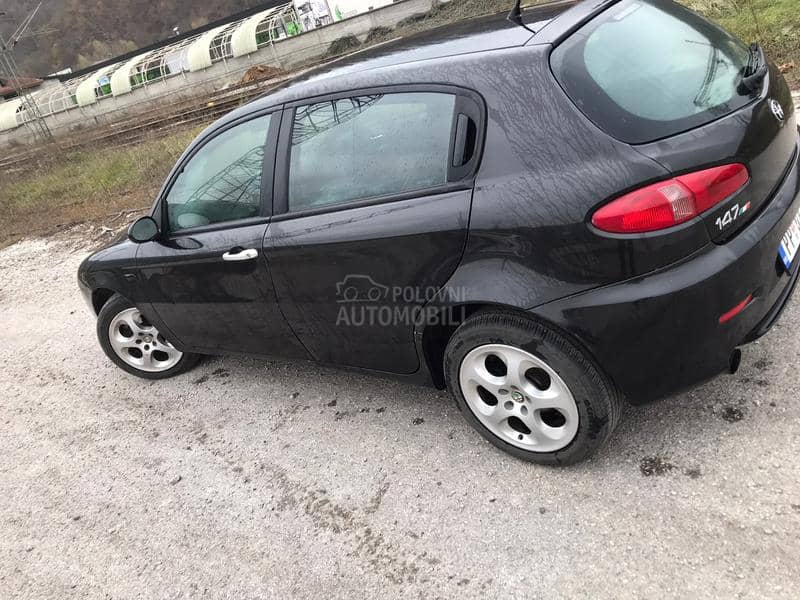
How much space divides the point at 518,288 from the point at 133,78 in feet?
145

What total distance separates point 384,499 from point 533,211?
1.45m

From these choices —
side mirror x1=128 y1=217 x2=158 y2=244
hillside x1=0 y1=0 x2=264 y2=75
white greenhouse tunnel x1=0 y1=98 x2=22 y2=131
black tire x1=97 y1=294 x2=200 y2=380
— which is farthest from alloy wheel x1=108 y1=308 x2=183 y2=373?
hillside x1=0 y1=0 x2=264 y2=75

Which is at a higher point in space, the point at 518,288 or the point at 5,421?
the point at 518,288

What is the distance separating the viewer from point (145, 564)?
2736mm

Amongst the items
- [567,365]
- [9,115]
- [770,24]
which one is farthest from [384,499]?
[9,115]

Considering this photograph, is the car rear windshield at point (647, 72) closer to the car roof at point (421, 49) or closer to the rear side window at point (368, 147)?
the car roof at point (421, 49)

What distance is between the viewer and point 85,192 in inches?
455

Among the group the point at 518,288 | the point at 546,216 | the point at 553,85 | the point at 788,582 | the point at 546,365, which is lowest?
the point at 788,582

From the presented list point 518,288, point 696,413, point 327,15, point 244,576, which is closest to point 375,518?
point 244,576

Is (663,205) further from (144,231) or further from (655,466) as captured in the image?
(144,231)

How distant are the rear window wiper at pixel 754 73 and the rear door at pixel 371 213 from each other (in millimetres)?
1070

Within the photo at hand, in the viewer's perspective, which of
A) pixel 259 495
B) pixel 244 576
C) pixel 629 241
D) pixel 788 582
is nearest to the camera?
pixel 788 582

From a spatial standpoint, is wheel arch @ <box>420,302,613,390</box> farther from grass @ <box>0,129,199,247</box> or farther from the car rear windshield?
grass @ <box>0,129,199,247</box>

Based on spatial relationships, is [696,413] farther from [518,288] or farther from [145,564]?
[145,564]
